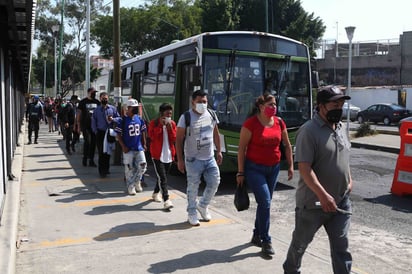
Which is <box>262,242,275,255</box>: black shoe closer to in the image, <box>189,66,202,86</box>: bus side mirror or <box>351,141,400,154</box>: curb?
<box>189,66,202,86</box>: bus side mirror

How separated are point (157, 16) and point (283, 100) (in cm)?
3813

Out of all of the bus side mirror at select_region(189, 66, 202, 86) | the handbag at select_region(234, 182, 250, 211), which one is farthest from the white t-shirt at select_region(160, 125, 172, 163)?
the handbag at select_region(234, 182, 250, 211)

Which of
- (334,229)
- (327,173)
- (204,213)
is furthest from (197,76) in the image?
(334,229)

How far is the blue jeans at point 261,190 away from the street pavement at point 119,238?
293mm

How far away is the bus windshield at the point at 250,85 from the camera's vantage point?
30.8ft

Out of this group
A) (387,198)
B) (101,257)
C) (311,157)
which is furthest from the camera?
(387,198)

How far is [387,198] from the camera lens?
8.70 metres

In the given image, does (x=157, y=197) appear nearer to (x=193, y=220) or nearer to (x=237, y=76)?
(x=193, y=220)

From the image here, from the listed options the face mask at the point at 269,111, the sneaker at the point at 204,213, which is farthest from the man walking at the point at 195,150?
the face mask at the point at 269,111

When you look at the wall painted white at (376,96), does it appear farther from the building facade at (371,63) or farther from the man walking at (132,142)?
the man walking at (132,142)

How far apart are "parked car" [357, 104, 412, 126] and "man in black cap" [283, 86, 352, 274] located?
29.0 meters

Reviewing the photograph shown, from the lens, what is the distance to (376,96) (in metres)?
39.4

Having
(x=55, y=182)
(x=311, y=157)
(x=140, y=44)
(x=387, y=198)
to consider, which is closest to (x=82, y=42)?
(x=140, y=44)

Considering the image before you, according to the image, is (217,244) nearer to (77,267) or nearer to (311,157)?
(77,267)
